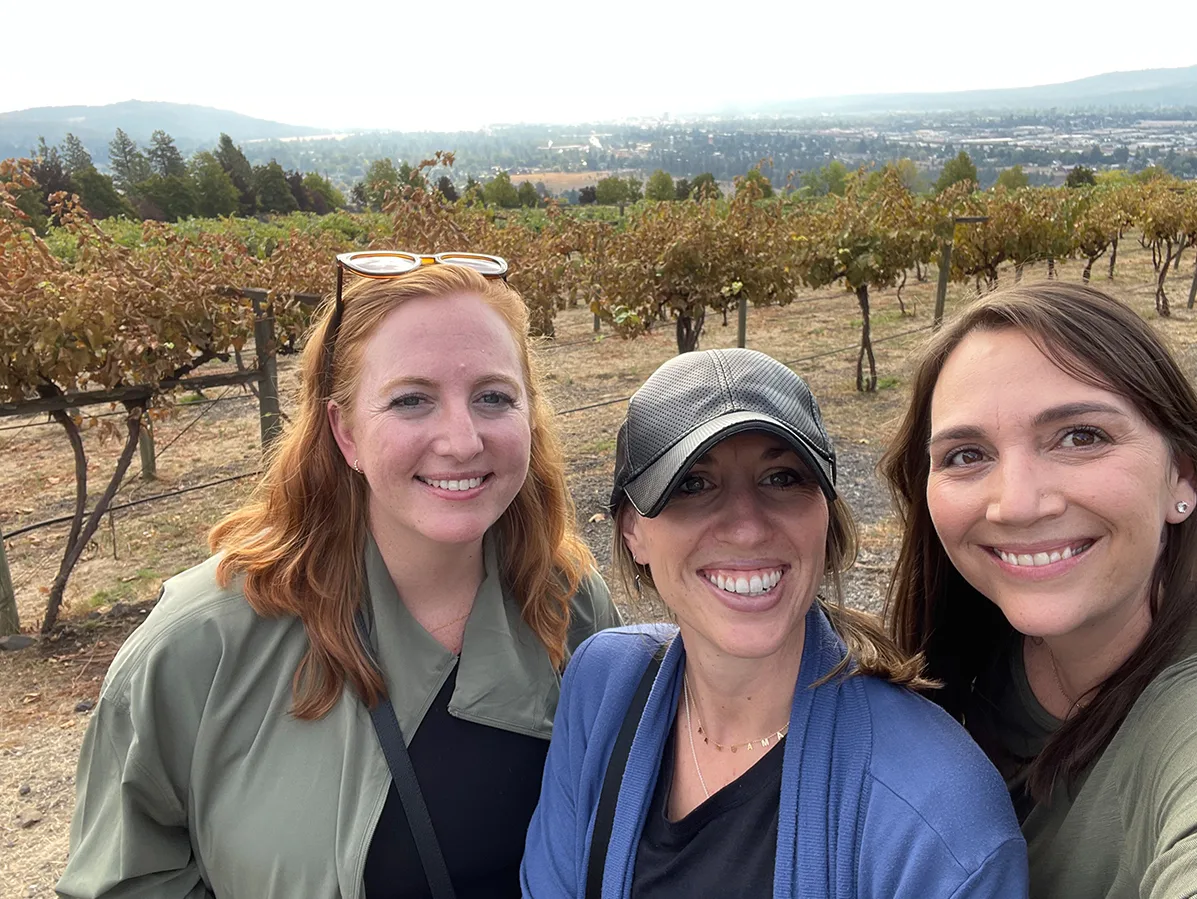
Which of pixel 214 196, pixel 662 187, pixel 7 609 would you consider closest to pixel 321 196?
Result: pixel 214 196

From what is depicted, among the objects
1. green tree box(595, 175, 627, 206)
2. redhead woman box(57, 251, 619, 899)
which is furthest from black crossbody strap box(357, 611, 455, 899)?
green tree box(595, 175, 627, 206)

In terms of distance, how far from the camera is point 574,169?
137125 mm

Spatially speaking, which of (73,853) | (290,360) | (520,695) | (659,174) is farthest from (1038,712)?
(659,174)

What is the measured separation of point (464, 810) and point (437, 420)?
0.82 meters

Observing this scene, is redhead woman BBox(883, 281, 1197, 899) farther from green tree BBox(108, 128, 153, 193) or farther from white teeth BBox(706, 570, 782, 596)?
green tree BBox(108, 128, 153, 193)

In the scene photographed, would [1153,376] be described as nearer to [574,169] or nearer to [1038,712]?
[1038,712]

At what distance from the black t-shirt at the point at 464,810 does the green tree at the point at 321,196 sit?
55.5 metres

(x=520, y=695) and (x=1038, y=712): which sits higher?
(x=1038, y=712)

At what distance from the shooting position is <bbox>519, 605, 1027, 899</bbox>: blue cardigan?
1.11 metres

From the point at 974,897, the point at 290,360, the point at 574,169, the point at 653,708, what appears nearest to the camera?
the point at 974,897

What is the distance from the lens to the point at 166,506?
8.81 meters

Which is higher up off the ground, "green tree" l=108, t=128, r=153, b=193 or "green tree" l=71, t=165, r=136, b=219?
"green tree" l=108, t=128, r=153, b=193

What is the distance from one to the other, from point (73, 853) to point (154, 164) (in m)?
86.7

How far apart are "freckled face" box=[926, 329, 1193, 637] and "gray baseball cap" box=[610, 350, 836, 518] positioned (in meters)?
0.25
